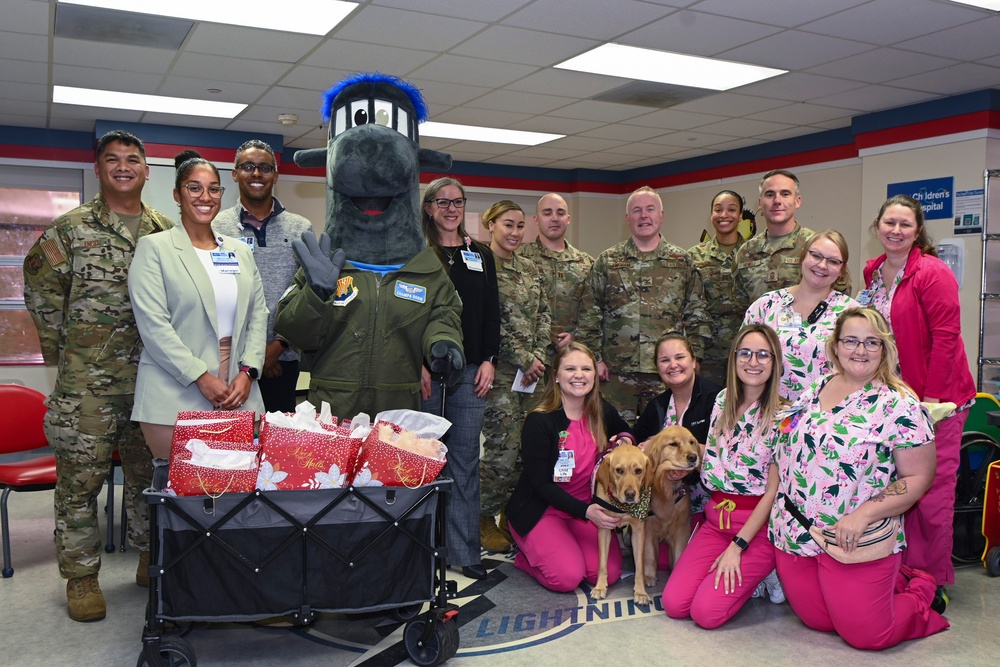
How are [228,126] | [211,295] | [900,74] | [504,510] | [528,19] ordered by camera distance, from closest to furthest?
1. [211,295]
2. [504,510]
3. [528,19]
4. [900,74]
5. [228,126]

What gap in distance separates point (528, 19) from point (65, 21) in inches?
116

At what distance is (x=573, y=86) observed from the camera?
6746 mm

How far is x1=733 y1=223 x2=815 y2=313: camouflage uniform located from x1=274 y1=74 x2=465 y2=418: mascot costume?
1815 millimetres

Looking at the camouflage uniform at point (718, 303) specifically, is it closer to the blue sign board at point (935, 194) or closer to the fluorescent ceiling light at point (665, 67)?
the fluorescent ceiling light at point (665, 67)

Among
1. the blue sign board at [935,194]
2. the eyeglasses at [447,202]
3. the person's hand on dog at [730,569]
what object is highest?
the blue sign board at [935,194]

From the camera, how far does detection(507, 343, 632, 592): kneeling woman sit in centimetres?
343

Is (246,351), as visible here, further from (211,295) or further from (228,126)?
(228,126)

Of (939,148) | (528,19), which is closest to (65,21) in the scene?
(528,19)

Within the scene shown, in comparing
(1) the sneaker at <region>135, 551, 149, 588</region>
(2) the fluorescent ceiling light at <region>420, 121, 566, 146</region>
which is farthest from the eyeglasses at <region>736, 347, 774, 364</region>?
(2) the fluorescent ceiling light at <region>420, 121, 566, 146</region>

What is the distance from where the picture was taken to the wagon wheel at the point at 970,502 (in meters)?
3.88

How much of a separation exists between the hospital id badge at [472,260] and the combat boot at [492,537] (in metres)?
1.29

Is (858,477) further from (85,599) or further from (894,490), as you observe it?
(85,599)

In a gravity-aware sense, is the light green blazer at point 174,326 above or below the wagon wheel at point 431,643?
above

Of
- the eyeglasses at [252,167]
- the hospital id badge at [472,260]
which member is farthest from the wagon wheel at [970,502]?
the eyeglasses at [252,167]
